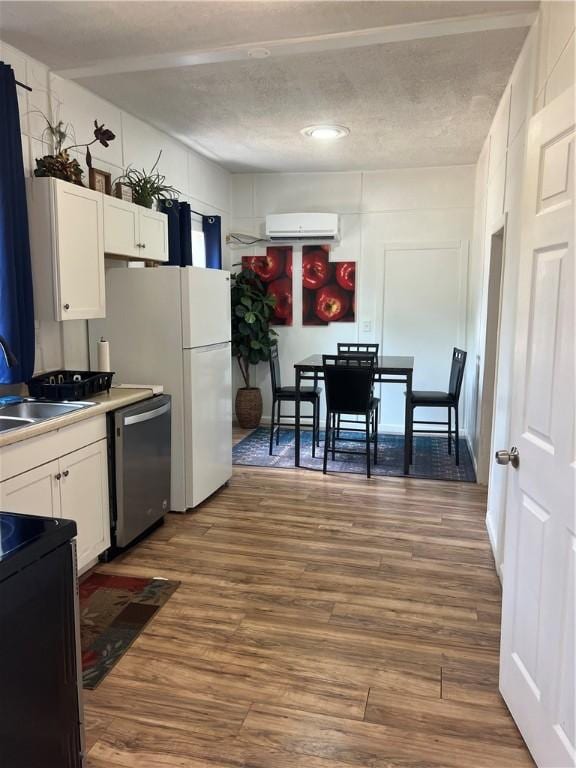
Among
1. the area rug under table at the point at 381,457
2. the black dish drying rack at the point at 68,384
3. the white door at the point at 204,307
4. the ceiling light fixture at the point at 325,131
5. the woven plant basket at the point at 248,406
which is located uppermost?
the ceiling light fixture at the point at 325,131

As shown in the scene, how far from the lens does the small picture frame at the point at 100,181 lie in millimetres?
3346

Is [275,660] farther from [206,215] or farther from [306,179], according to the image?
[306,179]

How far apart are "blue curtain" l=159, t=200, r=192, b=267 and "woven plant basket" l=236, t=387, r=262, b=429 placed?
1.79m

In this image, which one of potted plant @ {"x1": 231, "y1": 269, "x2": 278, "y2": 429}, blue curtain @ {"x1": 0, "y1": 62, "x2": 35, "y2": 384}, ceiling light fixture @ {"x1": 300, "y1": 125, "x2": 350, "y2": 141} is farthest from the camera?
potted plant @ {"x1": 231, "y1": 269, "x2": 278, "y2": 429}

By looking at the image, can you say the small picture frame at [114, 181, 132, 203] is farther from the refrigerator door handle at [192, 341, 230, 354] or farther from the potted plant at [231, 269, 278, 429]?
the potted plant at [231, 269, 278, 429]

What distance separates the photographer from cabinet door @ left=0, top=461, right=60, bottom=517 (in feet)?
7.40

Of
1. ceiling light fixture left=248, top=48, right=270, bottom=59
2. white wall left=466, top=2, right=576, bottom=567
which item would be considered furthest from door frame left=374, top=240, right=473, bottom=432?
ceiling light fixture left=248, top=48, right=270, bottom=59

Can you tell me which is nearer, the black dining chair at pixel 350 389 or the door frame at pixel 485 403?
the door frame at pixel 485 403

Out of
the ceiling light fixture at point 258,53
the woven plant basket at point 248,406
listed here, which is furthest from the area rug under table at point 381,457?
the ceiling light fixture at point 258,53

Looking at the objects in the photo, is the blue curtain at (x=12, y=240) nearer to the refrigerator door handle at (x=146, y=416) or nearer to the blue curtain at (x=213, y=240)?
the refrigerator door handle at (x=146, y=416)

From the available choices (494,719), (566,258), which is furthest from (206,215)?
(494,719)

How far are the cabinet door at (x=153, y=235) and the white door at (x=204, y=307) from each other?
0.38 metres

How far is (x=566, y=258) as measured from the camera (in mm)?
1567

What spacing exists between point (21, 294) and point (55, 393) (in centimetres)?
53
